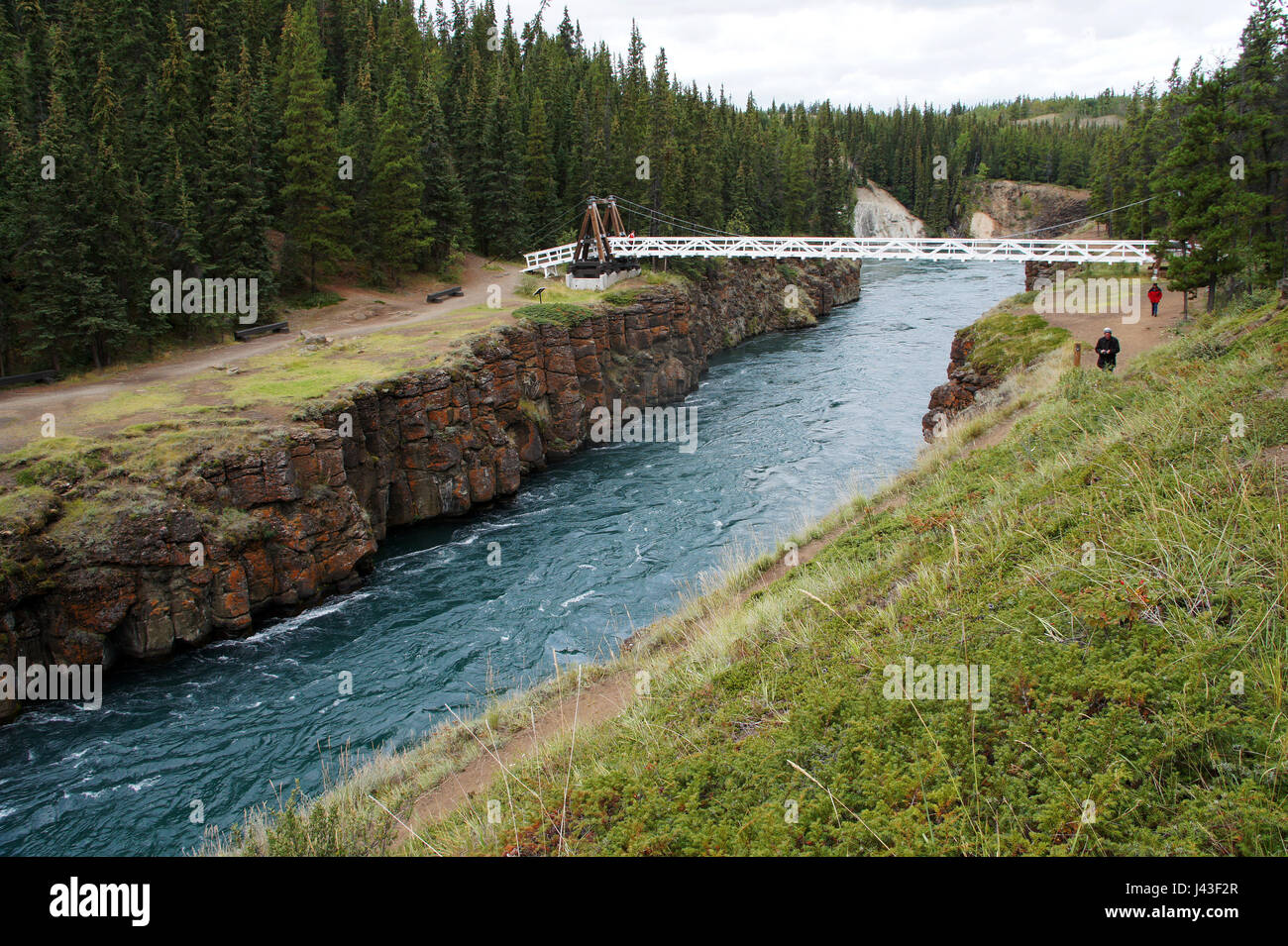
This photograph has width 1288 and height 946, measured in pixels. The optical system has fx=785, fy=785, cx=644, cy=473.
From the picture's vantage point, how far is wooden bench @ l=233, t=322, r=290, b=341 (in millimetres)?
35188

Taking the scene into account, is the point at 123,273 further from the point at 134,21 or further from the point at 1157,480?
the point at 1157,480

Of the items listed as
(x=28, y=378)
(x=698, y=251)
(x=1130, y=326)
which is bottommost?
(x=28, y=378)

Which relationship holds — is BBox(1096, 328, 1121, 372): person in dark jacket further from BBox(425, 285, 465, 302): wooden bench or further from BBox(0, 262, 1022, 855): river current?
BBox(425, 285, 465, 302): wooden bench

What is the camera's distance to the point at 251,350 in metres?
33.1
